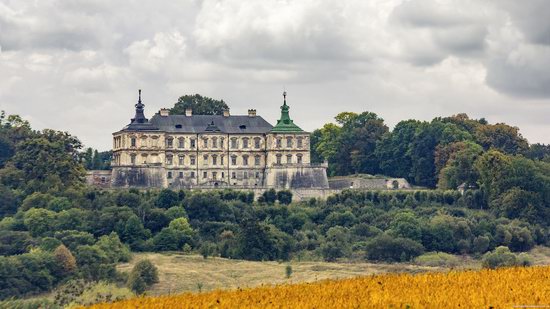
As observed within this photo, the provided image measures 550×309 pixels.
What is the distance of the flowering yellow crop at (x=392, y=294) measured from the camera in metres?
34.5

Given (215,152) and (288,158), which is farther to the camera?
(215,152)

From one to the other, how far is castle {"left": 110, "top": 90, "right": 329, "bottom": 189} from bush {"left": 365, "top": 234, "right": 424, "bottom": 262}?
22.5 meters

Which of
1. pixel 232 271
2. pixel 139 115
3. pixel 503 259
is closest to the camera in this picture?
pixel 232 271

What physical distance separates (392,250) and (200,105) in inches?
1505


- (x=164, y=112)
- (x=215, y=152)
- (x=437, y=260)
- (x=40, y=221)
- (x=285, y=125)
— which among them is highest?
(x=164, y=112)

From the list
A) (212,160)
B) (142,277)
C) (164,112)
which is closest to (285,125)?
(212,160)

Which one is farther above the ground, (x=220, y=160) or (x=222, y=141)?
(x=222, y=141)

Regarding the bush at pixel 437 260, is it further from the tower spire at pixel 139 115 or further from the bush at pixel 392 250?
the tower spire at pixel 139 115

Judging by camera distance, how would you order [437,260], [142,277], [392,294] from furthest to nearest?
[437,260]
[142,277]
[392,294]

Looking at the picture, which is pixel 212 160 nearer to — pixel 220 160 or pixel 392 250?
pixel 220 160

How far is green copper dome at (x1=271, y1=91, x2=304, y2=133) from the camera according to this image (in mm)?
114875

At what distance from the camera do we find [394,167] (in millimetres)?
120375

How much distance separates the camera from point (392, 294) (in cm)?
3625

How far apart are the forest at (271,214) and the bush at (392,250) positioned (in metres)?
0.07
